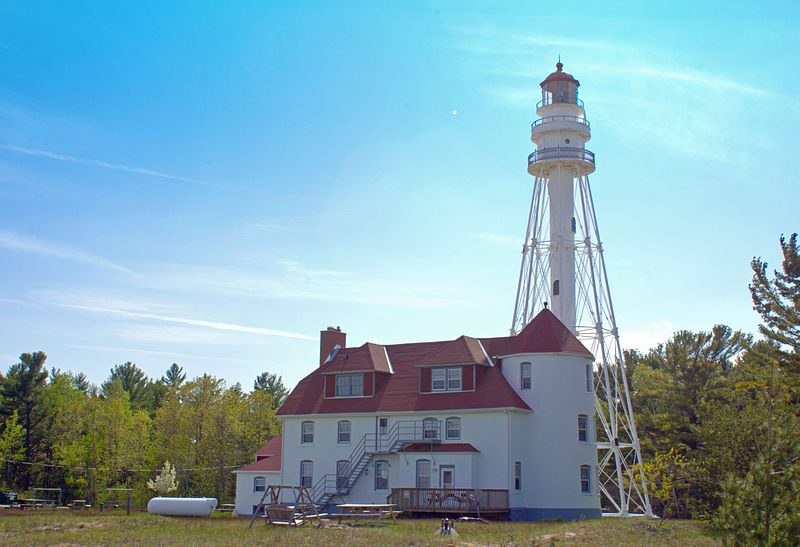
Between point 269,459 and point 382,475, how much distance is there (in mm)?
9874

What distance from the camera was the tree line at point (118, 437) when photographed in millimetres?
67875

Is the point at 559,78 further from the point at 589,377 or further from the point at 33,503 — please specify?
the point at 33,503

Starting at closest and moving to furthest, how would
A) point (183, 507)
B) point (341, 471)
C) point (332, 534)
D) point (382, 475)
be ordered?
point (332, 534) < point (183, 507) < point (382, 475) < point (341, 471)

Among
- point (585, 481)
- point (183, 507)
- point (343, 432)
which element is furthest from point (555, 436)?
point (183, 507)

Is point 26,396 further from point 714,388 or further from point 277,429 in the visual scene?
point 714,388

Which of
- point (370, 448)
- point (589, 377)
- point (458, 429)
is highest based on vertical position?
point (589, 377)

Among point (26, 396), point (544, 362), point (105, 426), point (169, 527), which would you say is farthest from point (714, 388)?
point (26, 396)

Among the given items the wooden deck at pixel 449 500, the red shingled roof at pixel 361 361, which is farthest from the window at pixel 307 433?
the wooden deck at pixel 449 500

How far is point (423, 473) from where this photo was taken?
139ft

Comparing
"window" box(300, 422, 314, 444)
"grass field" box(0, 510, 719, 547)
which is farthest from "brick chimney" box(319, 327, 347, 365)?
"grass field" box(0, 510, 719, 547)

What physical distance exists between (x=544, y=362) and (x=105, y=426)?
48.0 meters

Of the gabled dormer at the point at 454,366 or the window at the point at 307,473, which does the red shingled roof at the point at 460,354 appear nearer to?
the gabled dormer at the point at 454,366

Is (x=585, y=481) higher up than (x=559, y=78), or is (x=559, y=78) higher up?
(x=559, y=78)

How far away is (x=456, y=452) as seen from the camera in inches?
1630
